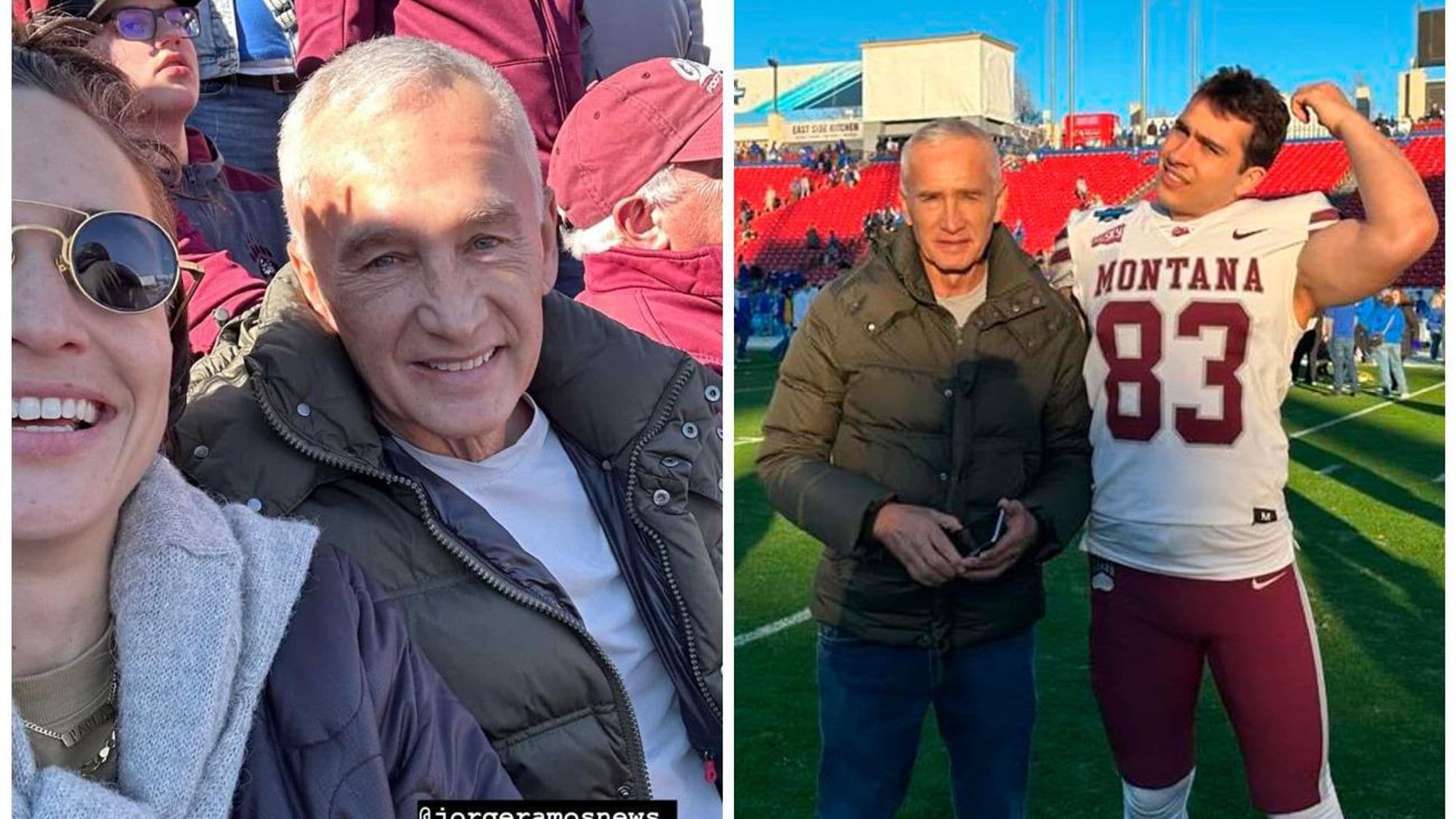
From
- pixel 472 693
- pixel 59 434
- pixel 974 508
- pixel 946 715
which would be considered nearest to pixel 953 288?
pixel 974 508

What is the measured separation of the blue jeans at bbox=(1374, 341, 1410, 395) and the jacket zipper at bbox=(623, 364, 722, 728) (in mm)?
880

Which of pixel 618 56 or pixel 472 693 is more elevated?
pixel 618 56

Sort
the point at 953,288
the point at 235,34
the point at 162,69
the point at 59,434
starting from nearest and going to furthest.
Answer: the point at 59,434
the point at 162,69
the point at 235,34
the point at 953,288

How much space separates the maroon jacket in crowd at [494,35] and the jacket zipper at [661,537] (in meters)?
0.31

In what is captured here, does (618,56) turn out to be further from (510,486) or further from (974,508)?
(974,508)

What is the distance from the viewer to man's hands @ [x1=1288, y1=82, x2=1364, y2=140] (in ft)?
6.15

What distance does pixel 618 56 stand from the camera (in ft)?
6.10

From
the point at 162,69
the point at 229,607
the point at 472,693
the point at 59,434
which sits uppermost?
the point at 162,69

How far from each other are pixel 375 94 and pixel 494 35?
199 millimetres

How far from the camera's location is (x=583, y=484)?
1.81 meters

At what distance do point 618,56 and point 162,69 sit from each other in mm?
535

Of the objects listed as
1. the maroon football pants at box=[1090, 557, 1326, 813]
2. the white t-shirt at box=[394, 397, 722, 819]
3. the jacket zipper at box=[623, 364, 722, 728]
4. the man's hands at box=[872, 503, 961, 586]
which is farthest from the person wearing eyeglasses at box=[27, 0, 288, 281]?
the maroon football pants at box=[1090, 557, 1326, 813]

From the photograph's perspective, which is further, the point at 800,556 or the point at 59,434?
the point at 800,556

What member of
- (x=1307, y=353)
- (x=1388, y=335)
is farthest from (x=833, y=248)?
(x=1388, y=335)
